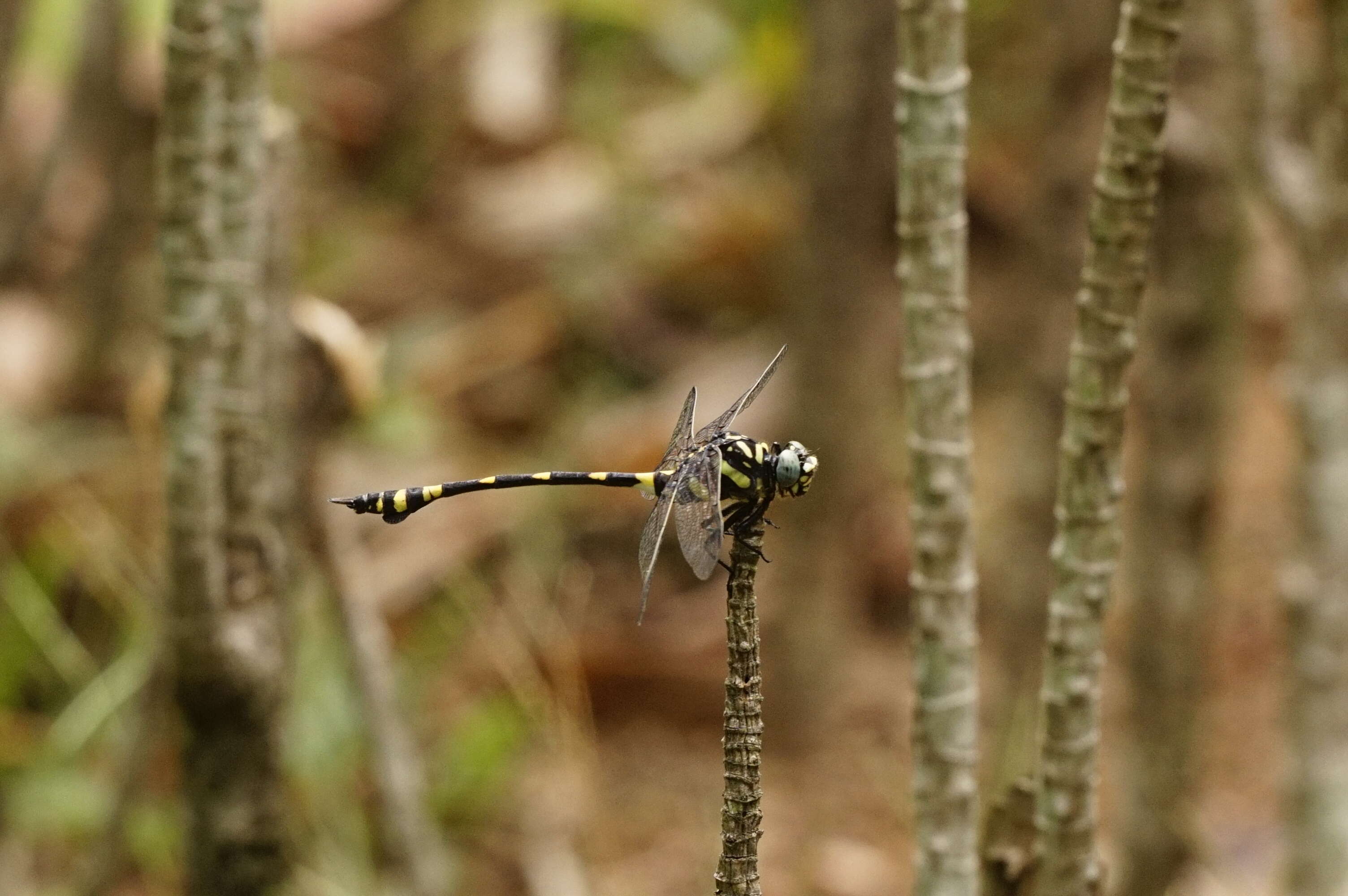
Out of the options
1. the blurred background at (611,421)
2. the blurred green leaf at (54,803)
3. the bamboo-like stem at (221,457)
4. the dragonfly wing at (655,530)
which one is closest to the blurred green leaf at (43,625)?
the blurred background at (611,421)

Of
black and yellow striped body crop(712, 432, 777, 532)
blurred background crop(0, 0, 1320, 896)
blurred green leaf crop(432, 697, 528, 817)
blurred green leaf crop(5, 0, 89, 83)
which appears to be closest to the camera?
black and yellow striped body crop(712, 432, 777, 532)

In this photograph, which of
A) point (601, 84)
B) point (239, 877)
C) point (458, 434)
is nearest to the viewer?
point (239, 877)

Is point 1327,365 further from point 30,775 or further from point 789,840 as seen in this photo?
point 30,775

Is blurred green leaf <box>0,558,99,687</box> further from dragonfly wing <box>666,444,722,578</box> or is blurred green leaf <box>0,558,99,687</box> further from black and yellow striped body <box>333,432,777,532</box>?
dragonfly wing <box>666,444,722,578</box>

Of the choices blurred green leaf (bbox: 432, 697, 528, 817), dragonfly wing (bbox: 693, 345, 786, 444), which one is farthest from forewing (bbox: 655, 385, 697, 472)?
blurred green leaf (bbox: 432, 697, 528, 817)

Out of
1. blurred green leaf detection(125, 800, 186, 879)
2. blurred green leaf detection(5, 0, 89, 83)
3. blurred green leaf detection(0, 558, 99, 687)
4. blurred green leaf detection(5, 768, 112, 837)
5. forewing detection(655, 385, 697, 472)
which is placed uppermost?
blurred green leaf detection(5, 0, 89, 83)

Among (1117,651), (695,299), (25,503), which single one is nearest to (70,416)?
(25,503)
